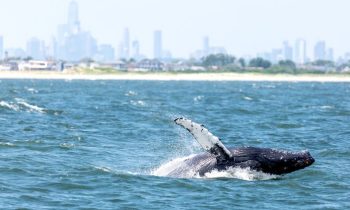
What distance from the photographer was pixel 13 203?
1744 cm

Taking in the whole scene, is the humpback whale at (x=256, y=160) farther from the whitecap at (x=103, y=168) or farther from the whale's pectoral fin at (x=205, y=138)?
the whitecap at (x=103, y=168)

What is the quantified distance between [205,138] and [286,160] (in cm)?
204

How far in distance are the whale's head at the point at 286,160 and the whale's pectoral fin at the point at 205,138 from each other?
88cm

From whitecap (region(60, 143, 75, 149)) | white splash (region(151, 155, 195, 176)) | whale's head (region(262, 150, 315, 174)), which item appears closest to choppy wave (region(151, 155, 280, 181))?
whale's head (region(262, 150, 315, 174))

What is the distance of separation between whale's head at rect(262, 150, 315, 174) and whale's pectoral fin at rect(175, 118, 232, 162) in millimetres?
882

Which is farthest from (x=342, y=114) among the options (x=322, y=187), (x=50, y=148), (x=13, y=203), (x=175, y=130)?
(x=13, y=203)

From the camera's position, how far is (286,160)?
20.2 meters

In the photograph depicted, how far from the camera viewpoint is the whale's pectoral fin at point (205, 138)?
62.8 feet

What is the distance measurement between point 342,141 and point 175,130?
804 centimetres

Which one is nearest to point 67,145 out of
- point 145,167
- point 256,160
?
point 145,167

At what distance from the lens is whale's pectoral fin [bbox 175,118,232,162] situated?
19.2 meters

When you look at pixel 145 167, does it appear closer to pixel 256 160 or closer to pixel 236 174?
pixel 236 174

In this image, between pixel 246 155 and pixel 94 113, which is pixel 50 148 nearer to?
pixel 246 155

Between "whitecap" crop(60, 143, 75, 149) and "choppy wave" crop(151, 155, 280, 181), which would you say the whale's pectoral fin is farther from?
"whitecap" crop(60, 143, 75, 149)
